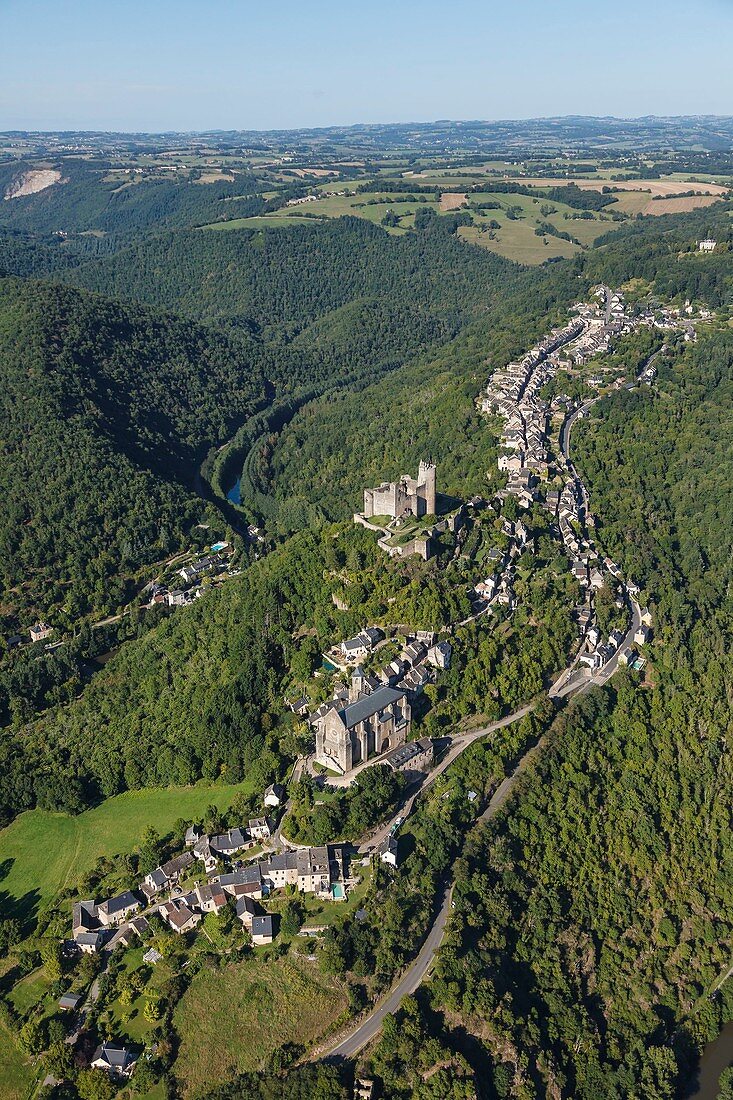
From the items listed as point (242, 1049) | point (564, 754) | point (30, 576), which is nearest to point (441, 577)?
point (564, 754)

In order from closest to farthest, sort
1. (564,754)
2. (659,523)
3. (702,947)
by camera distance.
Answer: (702,947)
(564,754)
(659,523)

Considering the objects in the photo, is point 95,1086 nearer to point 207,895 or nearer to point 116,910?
point 116,910

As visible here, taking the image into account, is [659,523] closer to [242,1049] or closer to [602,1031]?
[602,1031]

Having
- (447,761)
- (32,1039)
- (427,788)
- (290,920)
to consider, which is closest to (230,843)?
(290,920)

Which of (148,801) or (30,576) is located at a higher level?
(30,576)

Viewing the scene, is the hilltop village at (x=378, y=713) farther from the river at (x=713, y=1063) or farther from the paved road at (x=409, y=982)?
the river at (x=713, y=1063)

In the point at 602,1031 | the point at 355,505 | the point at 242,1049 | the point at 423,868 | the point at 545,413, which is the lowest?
the point at 602,1031
